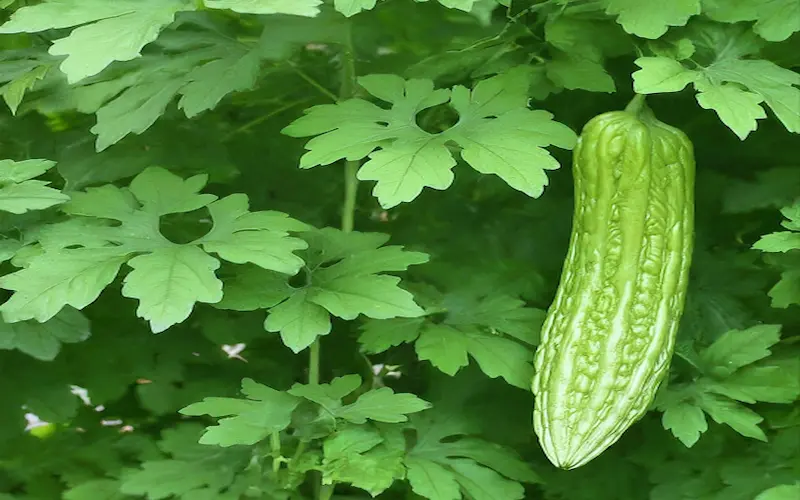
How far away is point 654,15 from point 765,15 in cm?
19

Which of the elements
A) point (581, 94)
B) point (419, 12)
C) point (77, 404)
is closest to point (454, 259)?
point (581, 94)

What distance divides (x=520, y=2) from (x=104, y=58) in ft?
2.25

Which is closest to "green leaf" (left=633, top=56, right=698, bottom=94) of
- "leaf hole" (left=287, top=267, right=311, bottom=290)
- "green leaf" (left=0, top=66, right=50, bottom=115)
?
"leaf hole" (left=287, top=267, right=311, bottom=290)

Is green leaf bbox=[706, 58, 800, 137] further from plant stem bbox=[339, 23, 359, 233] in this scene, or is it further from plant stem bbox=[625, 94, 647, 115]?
plant stem bbox=[339, 23, 359, 233]

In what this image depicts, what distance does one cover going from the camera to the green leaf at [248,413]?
1.10 m

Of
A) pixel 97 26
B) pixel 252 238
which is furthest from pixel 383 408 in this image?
pixel 97 26

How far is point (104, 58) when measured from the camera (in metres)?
0.98

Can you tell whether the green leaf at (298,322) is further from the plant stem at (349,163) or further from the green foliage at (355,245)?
the plant stem at (349,163)

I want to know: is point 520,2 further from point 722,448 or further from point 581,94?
point 722,448

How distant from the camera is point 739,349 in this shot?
1266mm

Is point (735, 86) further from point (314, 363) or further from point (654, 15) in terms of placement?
point (314, 363)

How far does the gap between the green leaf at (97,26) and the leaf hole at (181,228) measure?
37 centimetres

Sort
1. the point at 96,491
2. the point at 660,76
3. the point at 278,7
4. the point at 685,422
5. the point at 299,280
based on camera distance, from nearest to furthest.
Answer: the point at 278,7, the point at 660,76, the point at 685,422, the point at 96,491, the point at 299,280

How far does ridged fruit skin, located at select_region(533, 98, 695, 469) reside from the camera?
1.13 m
